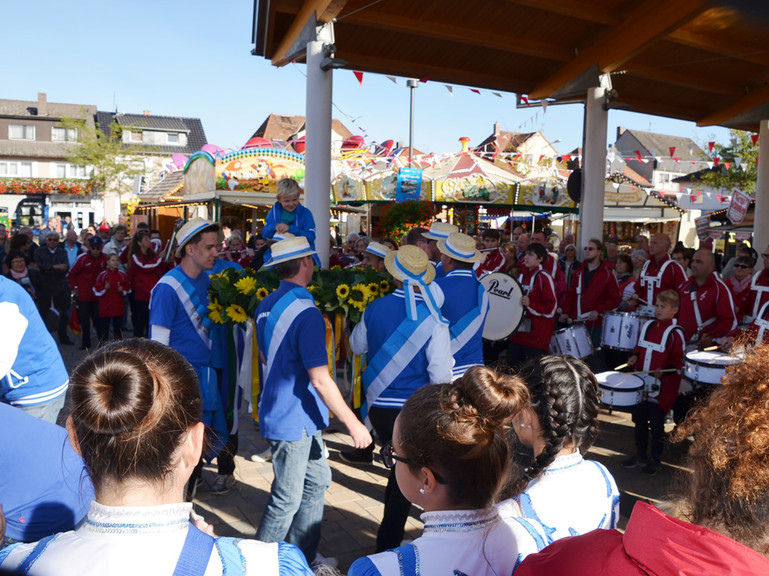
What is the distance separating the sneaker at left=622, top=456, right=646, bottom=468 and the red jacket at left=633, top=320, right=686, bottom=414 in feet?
1.64

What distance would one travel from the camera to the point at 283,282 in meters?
3.31

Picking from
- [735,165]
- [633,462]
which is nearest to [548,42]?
[633,462]

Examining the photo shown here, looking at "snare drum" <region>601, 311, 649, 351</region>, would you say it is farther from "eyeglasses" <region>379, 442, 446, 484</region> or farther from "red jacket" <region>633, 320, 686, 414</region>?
"eyeglasses" <region>379, 442, 446, 484</region>

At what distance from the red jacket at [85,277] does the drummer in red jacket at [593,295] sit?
7160 mm

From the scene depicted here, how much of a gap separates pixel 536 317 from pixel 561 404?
15.3 ft

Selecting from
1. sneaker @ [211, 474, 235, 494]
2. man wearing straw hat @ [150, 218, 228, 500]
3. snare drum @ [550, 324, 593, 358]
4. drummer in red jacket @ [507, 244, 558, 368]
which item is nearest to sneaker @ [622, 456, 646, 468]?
snare drum @ [550, 324, 593, 358]

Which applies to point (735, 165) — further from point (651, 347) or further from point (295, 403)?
point (295, 403)

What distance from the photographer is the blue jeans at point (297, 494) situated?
3.07 m

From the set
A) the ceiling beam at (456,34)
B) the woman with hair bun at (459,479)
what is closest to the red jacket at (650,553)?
the woman with hair bun at (459,479)

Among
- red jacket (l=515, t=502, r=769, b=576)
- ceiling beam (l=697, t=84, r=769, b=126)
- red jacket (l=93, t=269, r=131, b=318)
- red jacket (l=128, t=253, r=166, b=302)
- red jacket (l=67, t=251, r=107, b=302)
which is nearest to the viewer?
red jacket (l=515, t=502, r=769, b=576)

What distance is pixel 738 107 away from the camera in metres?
10.7

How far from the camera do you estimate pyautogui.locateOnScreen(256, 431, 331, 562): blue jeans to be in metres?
3.07

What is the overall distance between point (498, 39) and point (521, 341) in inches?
170

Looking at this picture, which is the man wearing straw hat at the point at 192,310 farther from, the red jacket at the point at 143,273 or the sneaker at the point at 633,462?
the red jacket at the point at 143,273
